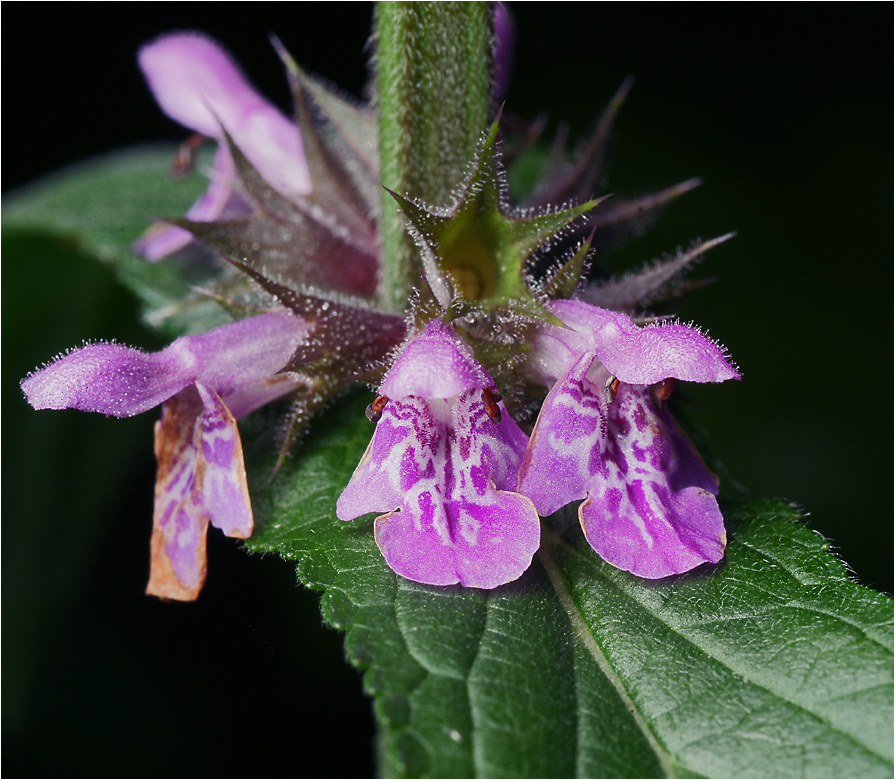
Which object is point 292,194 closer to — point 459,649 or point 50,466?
point 459,649

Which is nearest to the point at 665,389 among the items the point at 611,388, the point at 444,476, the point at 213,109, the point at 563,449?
the point at 611,388

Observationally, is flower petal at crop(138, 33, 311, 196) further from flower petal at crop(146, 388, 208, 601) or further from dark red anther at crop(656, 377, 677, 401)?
dark red anther at crop(656, 377, 677, 401)

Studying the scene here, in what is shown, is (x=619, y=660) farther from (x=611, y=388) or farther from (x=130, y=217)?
(x=130, y=217)

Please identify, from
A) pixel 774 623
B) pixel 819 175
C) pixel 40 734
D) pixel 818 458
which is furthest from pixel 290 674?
pixel 819 175

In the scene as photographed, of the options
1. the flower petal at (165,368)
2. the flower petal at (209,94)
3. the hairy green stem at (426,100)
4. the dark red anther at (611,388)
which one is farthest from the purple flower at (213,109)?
the dark red anther at (611,388)

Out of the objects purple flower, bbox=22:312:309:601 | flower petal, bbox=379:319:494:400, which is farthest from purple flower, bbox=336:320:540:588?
purple flower, bbox=22:312:309:601

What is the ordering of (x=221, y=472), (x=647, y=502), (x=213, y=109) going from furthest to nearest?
(x=213, y=109)
(x=221, y=472)
(x=647, y=502)
